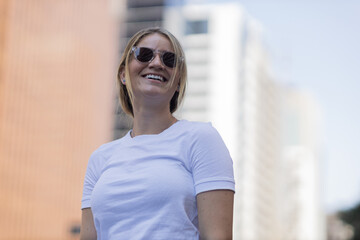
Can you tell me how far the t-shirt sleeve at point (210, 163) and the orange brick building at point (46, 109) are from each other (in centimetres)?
6067

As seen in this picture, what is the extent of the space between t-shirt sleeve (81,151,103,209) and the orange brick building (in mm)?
60305

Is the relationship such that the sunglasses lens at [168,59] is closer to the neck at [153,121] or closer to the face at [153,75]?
the face at [153,75]

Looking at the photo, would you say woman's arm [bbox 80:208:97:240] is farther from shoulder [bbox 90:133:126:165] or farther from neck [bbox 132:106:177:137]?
neck [bbox 132:106:177:137]

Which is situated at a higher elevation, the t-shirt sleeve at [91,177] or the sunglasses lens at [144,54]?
the sunglasses lens at [144,54]

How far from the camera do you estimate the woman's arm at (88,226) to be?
7.41ft

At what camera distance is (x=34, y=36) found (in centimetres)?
7144

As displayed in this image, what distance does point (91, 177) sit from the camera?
2344 millimetres

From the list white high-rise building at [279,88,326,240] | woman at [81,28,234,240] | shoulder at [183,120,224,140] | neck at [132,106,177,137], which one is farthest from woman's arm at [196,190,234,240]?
white high-rise building at [279,88,326,240]

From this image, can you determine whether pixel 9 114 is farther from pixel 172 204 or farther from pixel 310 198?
pixel 310 198

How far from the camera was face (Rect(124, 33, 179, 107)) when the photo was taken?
226cm

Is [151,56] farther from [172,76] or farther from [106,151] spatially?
[106,151]

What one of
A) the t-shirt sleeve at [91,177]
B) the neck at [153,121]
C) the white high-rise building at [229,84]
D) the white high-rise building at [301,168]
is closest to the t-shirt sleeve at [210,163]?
the neck at [153,121]

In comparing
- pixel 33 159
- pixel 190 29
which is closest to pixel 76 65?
pixel 33 159

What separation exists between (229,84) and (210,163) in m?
109
